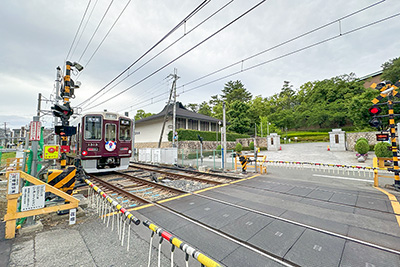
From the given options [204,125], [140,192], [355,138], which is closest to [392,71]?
[355,138]

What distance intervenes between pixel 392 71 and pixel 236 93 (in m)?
33.7

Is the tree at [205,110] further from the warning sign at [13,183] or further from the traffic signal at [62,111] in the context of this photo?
the warning sign at [13,183]

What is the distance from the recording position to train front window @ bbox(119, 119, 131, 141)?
991 cm

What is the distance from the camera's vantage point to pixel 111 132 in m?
9.55

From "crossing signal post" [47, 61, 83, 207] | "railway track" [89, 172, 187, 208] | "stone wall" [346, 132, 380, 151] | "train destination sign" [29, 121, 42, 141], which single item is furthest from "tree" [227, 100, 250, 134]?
"train destination sign" [29, 121, 42, 141]

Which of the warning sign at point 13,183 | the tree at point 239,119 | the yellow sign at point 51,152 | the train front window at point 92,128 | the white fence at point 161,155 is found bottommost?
the white fence at point 161,155

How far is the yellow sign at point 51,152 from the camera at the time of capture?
4.66m

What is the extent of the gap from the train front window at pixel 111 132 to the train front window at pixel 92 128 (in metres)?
0.38

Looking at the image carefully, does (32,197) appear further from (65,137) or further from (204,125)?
(204,125)

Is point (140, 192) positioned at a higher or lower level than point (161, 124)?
lower

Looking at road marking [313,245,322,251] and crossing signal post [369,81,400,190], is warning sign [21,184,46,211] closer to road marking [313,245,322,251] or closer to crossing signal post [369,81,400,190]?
road marking [313,245,322,251]

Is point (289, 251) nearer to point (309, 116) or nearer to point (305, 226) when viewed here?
point (305, 226)

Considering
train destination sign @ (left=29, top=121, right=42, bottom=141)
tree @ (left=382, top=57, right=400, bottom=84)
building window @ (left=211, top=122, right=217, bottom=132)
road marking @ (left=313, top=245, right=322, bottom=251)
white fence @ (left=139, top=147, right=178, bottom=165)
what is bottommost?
road marking @ (left=313, top=245, right=322, bottom=251)

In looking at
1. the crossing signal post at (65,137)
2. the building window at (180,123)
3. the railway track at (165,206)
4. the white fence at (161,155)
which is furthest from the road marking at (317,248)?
the building window at (180,123)
